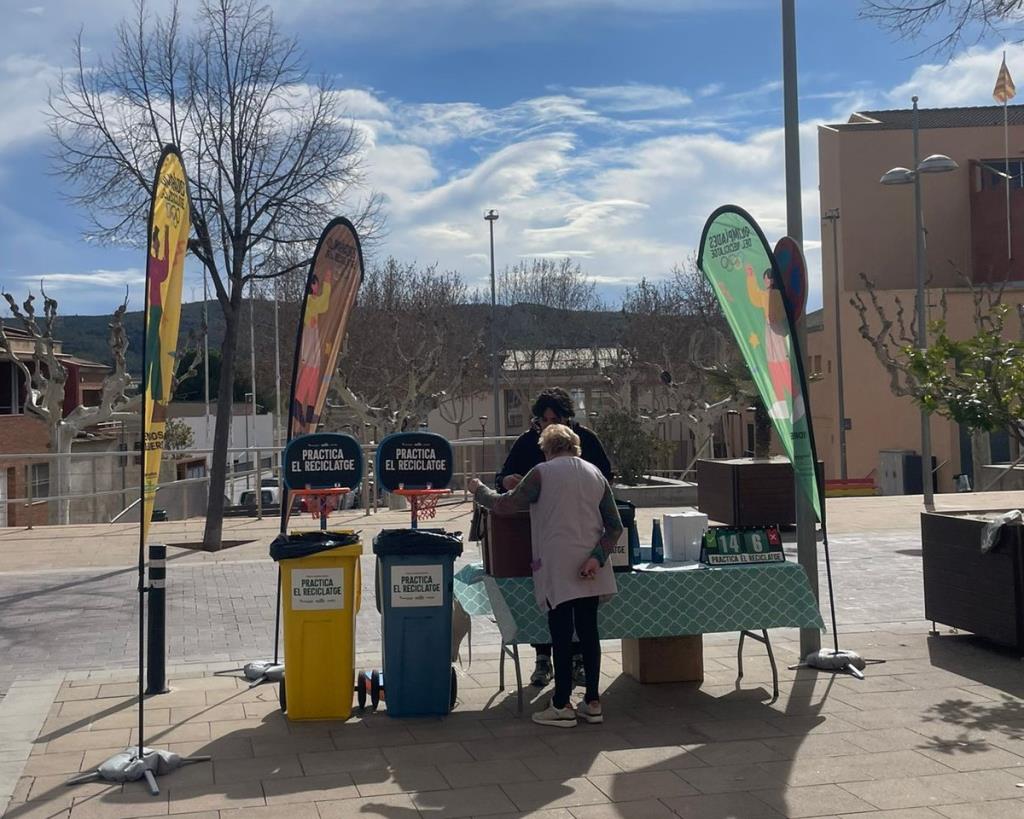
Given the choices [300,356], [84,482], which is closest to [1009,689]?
[300,356]

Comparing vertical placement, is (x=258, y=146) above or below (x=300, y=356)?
above

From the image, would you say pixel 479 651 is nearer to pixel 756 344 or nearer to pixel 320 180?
pixel 756 344

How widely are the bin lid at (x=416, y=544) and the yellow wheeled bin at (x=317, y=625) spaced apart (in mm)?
160

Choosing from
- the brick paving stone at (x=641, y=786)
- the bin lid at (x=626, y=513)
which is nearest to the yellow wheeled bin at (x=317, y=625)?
the bin lid at (x=626, y=513)

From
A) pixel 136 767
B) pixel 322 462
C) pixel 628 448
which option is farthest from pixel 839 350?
pixel 136 767

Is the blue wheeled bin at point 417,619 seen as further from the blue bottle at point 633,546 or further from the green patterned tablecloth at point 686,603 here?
the blue bottle at point 633,546

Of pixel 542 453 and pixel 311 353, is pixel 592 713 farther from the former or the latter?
pixel 311 353

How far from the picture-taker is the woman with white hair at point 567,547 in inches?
246

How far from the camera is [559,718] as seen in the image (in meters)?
6.41

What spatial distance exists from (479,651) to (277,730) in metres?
2.63

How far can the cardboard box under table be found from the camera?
22.0 ft

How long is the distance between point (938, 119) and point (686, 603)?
42949 millimetres

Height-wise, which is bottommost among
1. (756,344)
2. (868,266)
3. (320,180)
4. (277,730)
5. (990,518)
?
(277,730)

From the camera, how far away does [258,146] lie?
15875 mm
